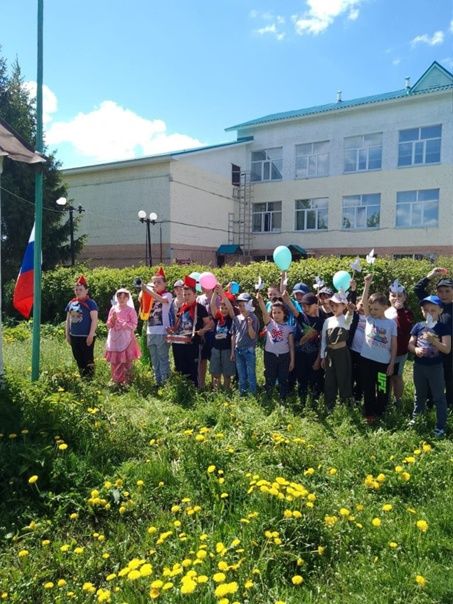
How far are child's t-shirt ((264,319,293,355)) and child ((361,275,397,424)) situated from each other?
1.02 m

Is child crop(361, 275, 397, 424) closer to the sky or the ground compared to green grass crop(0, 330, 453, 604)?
closer to the sky

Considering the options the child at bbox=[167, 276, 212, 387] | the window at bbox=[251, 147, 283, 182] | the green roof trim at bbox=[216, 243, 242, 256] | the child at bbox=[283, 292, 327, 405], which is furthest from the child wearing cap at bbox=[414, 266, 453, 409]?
the window at bbox=[251, 147, 283, 182]

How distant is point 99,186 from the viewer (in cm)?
2567

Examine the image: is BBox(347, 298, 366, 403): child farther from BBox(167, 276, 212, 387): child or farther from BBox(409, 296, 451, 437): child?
BBox(167, 276, 212, 387): child

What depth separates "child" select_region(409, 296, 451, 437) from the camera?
5.10 meters

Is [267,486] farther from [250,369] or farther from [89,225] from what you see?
[89,225]

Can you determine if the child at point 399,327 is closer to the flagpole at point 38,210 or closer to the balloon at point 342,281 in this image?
the balloon at point 342,281

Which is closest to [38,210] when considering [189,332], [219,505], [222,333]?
[189,332]

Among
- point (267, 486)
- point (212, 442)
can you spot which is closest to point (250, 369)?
point (212, 442)

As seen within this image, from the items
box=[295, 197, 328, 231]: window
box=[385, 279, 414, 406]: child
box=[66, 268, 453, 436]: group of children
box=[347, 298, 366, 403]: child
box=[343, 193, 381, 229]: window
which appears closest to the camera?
box=[66, 268, 453, 436]: group of children

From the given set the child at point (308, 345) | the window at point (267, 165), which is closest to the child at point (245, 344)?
the child at point (308, 345)

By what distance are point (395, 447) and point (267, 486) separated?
1630 millimetres

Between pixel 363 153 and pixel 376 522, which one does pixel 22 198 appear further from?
pixel 376 522

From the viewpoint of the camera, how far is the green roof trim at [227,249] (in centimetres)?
2708
